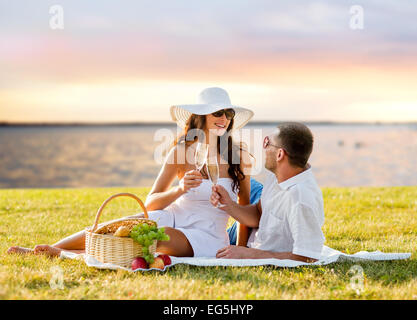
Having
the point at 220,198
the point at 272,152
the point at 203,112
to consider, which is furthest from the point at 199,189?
the point at 272,152

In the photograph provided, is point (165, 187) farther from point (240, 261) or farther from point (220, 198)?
point (240, 261)

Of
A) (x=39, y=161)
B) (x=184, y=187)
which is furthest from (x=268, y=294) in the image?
(x=39, y=161)

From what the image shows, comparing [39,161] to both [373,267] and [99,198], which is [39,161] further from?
[373,267]

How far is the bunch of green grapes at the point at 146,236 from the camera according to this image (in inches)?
167

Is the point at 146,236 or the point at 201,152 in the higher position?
the point at 201,152

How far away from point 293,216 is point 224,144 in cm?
133

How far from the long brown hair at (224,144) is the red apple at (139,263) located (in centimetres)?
135

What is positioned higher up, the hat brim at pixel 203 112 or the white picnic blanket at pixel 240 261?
the hat brim at pixel 203 112

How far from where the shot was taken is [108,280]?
4012 millimetres

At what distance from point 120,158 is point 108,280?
39256mm

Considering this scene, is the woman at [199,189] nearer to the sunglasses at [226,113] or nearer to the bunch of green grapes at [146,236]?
the sunglasses at [226,113]

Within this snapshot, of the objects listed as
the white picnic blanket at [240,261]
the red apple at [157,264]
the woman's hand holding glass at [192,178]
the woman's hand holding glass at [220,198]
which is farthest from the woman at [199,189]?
the woman's hand holding glass at [192,178]

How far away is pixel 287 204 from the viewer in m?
4.46

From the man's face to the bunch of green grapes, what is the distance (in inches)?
46.0
